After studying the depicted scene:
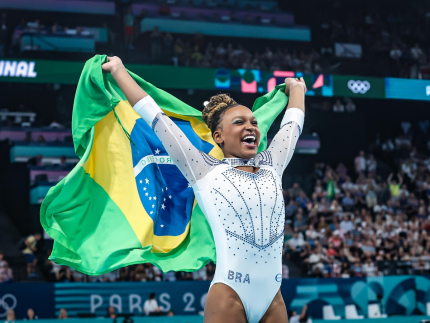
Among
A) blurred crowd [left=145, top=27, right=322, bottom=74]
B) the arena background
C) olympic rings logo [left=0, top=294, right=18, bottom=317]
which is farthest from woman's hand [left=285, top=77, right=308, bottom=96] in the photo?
blurred crowd [left=145, top=27, right=322, bottom=74]

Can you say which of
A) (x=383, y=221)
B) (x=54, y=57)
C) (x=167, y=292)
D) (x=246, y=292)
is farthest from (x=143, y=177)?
(x=54, y=57)

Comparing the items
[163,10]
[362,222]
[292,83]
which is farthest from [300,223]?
[292,83]

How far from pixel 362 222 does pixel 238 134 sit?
11602 mm

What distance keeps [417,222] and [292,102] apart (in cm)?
1184

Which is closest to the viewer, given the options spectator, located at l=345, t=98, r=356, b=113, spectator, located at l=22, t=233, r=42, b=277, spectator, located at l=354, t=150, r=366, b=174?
spectator, located at l=22, t=233, r=42, b=277

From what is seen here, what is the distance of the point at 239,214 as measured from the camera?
3.25 metres

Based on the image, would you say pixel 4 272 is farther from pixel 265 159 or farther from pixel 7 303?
pixel 265 159

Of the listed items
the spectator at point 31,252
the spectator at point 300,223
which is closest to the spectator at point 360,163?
the spectator at point 300,223

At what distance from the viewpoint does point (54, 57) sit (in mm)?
15656

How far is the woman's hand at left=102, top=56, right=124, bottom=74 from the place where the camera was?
12.2 ft

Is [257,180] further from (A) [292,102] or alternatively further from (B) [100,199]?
(B) [100,199]

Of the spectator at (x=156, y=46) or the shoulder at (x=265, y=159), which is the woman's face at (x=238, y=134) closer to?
the shoulder at (x=265, y=159)

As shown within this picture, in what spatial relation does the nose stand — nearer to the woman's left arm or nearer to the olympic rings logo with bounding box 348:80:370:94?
the woman's left arm

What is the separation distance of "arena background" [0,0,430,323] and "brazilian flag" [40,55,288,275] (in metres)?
6.80
